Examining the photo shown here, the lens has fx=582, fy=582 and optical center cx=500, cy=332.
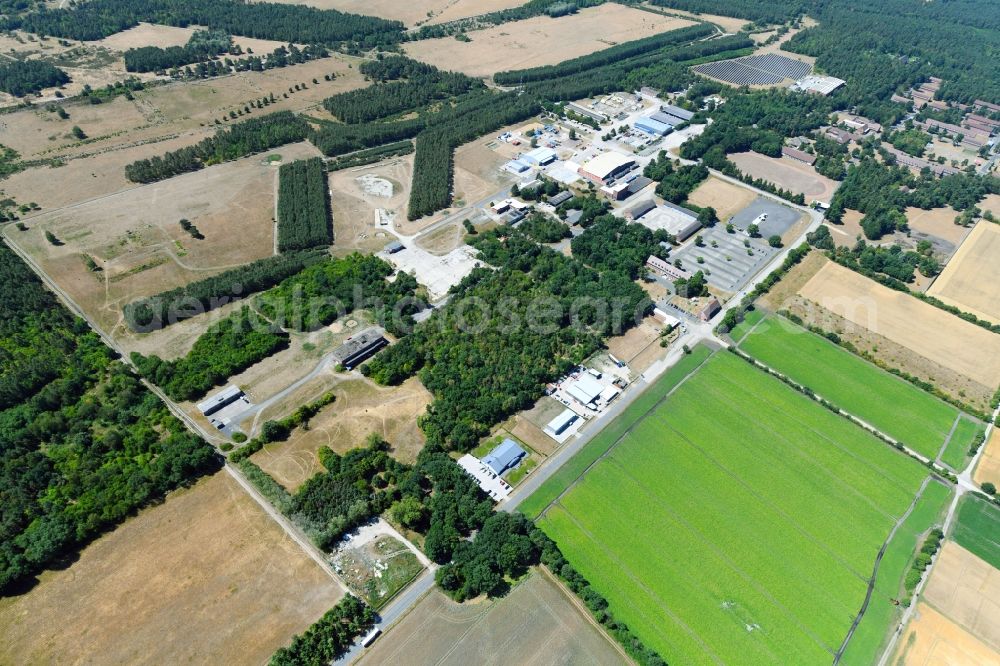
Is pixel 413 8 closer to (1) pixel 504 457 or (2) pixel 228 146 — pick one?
(2) pixel 228 146

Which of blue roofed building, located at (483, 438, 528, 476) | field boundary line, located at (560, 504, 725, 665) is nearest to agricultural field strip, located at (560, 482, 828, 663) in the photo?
field boundary line, located at (560, 504, 725, 665)

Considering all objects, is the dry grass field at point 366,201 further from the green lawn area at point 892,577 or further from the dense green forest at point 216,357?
the green lawn area at point 892,577

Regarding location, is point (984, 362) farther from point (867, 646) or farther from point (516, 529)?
point (516, 529)

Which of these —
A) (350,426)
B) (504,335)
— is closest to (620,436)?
(504,335)

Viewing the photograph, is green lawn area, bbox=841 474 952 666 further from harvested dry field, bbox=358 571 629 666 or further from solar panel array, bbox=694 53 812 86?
solar panel array, bbox=694 53 812 86

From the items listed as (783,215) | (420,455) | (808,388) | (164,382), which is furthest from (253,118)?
(808,388)

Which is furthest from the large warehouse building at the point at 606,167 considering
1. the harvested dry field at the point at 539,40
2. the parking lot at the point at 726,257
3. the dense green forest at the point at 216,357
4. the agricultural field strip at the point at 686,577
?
the agricultural field strip at the point at 686,577
